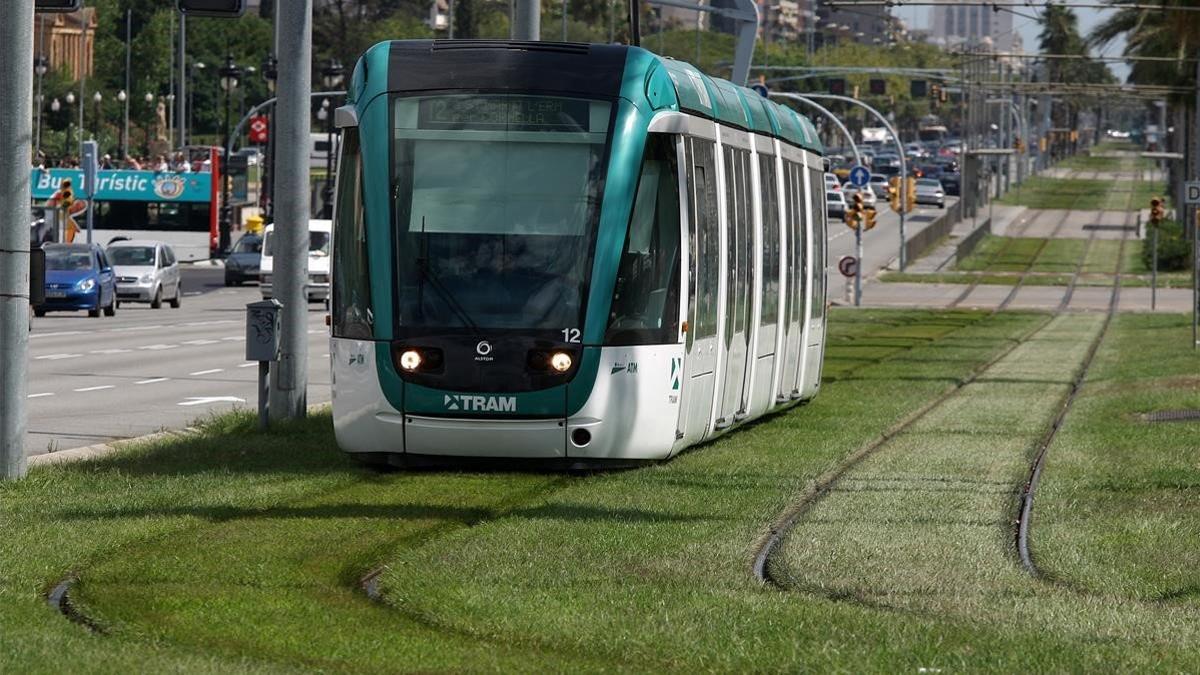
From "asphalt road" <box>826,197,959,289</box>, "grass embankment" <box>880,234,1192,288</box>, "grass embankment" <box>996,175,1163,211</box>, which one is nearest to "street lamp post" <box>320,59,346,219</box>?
"asphalt road" <box>826,197,959,289</box>

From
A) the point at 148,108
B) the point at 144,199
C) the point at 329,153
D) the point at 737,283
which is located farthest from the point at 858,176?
the point at 148,108

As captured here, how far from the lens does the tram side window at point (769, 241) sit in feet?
65.7

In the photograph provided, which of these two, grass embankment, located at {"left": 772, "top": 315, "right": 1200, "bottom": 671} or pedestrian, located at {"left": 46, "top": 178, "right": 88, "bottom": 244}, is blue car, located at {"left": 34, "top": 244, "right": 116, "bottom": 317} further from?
grass embankment, located at {"left": 772, "top": 315, "right": 1200, "bottom": 671}

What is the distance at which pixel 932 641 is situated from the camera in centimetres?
885

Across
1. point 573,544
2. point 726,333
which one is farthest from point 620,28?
point 573,544

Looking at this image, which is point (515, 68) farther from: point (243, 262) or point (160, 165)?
point (160, 165)

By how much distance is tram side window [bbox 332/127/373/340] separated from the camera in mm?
15414

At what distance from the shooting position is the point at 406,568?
34.9 feet

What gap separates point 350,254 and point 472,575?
5451 millimetres

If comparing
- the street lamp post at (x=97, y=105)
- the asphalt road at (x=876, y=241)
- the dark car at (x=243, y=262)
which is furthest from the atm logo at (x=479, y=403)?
the street lamp post at (x=97, y=105)

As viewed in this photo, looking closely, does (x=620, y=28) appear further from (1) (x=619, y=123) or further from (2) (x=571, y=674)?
(2) (x=571, y=674)

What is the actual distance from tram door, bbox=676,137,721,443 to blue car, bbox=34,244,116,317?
108ft

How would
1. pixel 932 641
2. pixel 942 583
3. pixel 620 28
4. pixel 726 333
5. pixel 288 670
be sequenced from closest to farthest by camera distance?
pixel 288 670
pixel 932 641
pixel 942 583
pixel 726 333
pixel 620 28

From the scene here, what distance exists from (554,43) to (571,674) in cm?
842
